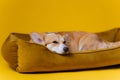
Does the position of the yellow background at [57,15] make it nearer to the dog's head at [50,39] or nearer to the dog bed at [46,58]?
the dog's head at [50,39]

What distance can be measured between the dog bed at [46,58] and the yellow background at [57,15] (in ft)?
2.53

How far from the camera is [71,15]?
3.19m

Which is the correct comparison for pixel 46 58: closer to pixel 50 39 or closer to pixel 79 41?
pixel 50 39

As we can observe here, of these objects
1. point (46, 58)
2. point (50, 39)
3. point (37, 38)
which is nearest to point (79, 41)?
point (50, 39)

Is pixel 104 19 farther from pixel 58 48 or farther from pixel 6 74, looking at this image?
pixel 6 74

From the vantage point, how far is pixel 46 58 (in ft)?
7.15

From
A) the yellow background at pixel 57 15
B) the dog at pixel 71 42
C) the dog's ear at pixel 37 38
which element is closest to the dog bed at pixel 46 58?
the dog at pixel 71 42

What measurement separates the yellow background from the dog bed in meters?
0.77

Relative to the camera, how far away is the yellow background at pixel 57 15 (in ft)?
10.0

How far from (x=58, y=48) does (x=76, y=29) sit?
3.15 feet

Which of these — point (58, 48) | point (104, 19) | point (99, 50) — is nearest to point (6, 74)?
point (58, 48)

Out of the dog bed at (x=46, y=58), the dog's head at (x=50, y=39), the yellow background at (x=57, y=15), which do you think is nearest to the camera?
the dog bed at (x=46, y=58)

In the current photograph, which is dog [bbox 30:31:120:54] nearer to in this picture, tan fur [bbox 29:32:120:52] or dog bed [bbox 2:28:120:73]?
tan fur [bbox 29:32:120:52]

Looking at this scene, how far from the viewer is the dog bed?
2.16 m
